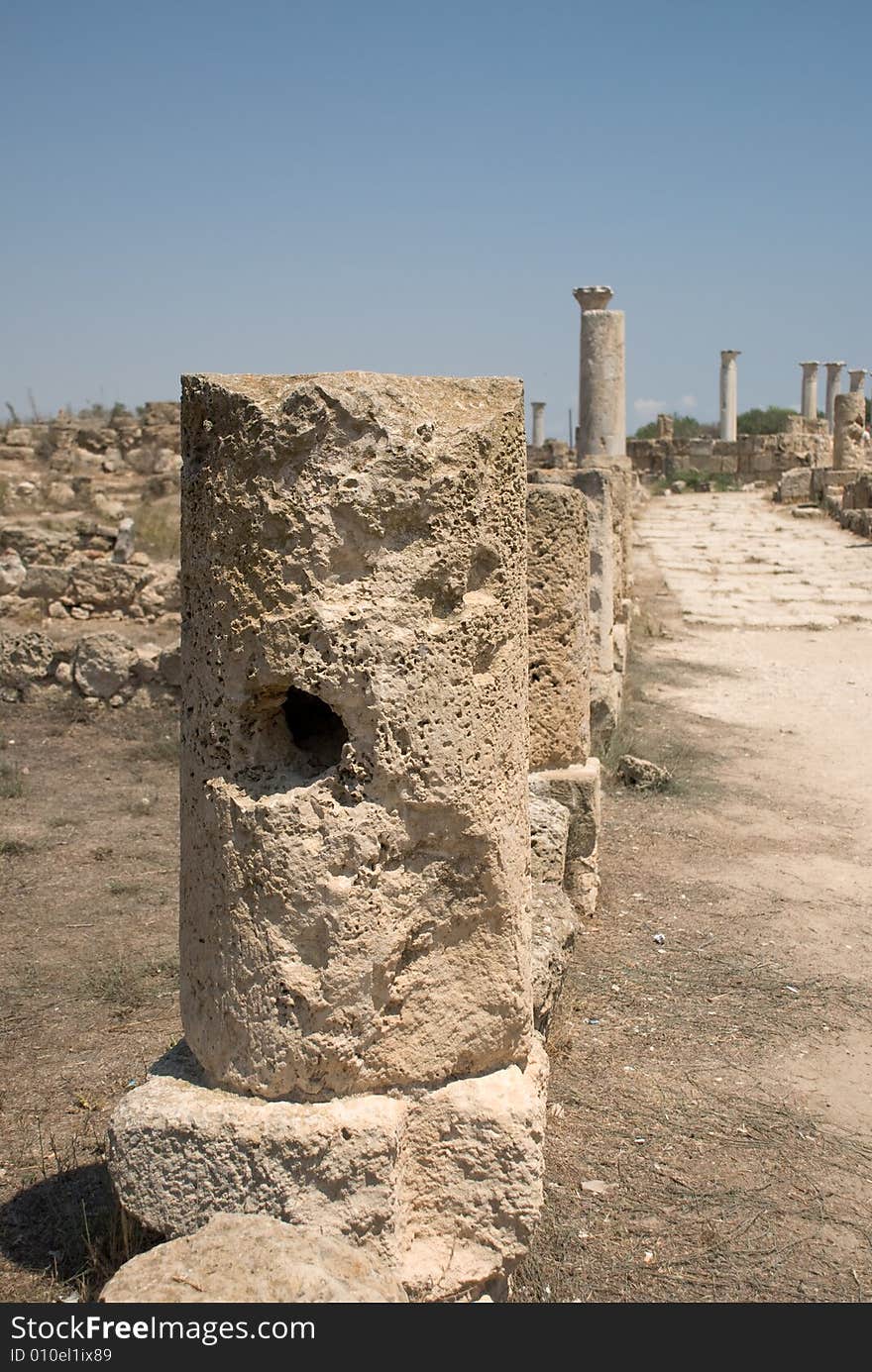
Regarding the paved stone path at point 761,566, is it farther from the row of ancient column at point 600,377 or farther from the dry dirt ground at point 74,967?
the dry dirt ground at point 74,967

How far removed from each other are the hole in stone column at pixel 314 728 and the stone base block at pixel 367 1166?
0.70 metres

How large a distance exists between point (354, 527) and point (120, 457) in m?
21.6

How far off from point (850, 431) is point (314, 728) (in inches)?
1103

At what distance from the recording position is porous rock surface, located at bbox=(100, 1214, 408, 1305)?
7.02 feet

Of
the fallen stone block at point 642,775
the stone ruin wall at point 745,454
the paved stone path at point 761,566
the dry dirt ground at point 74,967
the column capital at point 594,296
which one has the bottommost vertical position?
the dry dirt ground at point 74,967

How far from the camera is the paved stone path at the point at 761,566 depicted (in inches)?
589

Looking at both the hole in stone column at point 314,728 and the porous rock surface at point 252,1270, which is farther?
the hole in stone column at point 314,728

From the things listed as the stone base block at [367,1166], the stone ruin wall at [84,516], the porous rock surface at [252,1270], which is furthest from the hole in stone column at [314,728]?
the stone ruin wall at [84,516]

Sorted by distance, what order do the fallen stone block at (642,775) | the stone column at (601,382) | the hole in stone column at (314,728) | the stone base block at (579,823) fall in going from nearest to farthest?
1. the hole in stone column at (314,728)
2. the stone base block at (579,823)
3. the fallen stone block at (642,775)
4. the stone column at (601,382)

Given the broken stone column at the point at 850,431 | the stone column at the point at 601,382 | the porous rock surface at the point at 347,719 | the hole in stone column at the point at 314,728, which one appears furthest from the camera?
the broken stone column at the point at 850,431

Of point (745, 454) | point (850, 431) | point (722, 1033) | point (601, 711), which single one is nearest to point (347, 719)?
point (722, 1033)

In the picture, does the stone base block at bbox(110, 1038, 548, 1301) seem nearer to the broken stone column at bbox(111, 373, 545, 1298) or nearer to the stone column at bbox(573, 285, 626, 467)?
the broken stone column at bbox(111, 373, 545, 1298)

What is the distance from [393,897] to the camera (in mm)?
2533

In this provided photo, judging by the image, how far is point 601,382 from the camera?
20406mm
